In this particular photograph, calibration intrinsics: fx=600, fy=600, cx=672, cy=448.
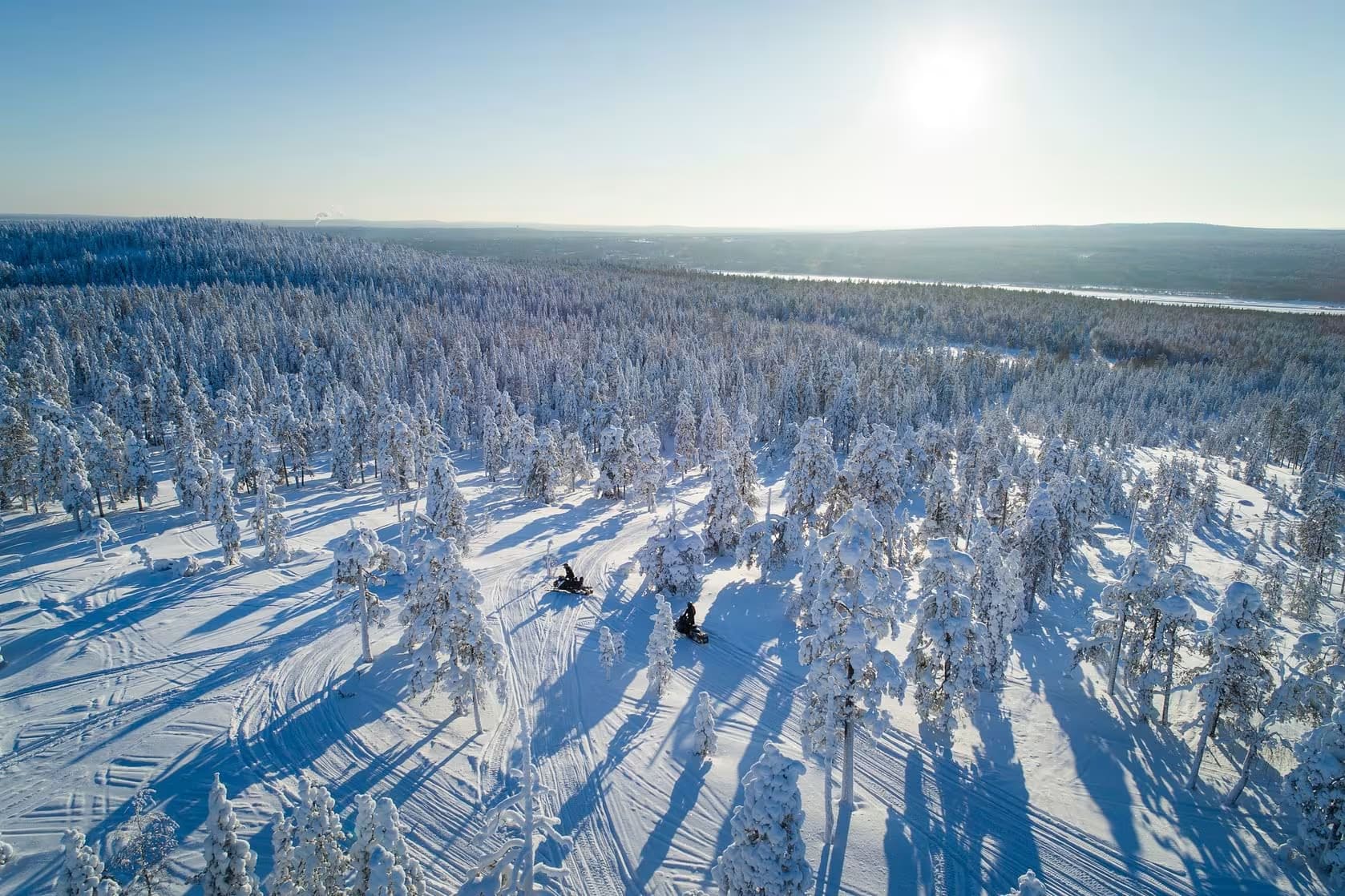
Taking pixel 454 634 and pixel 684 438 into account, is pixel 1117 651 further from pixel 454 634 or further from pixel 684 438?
pixel 684 438

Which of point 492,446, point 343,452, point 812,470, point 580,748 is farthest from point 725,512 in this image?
point 343,452

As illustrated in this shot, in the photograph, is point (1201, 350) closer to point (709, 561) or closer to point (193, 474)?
point (709, 561)

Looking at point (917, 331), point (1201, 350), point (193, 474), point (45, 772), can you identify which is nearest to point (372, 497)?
point (193, 474)

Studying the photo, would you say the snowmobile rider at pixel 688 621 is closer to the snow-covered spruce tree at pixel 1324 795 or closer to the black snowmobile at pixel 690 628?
the black snowmobile at pixel 690 628

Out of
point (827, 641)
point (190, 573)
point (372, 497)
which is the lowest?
point (372, 497)

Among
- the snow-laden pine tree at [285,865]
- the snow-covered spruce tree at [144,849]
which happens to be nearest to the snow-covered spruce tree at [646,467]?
the snow-covered spruce tree at [144,849]

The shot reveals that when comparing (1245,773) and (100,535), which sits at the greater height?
(1245,773)

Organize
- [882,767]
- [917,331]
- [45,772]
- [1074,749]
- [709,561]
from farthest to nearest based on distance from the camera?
[917,331], [709,561], [1074,749], [882,767], [45,772]
